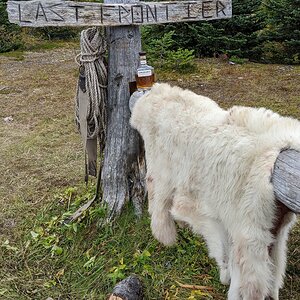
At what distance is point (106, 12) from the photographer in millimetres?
2113

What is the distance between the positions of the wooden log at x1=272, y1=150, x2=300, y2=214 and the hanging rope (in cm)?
124

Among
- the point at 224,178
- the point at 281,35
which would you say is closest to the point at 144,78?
the point at 224,178

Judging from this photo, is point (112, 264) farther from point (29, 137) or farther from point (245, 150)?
point (29, 137)

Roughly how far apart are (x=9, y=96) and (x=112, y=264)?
442 centimetres

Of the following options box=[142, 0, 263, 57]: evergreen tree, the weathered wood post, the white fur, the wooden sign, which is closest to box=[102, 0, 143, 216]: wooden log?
the weathered wood post

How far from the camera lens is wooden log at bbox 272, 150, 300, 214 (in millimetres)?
1283

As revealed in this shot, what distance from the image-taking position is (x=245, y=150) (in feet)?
4.83

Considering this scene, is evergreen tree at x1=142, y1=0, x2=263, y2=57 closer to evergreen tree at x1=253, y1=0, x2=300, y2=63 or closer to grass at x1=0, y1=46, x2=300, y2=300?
evergreen tree at x1=253, y1=0, x2=300, y2=63

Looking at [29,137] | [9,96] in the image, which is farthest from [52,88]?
[29,137]

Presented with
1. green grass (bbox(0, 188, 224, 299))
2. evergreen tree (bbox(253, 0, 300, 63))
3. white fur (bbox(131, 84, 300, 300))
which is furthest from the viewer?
evergreen tree (bbox(253, 0, 300, 63))

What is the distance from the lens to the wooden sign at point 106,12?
1.99 m

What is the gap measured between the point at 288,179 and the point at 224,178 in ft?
0.95

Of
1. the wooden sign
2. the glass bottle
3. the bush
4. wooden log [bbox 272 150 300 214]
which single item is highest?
the wooden sign

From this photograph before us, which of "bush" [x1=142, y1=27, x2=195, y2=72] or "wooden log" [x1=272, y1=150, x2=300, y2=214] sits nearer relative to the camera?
"wooden log" [x1=272, y1=150, x2=300, y2=214]
